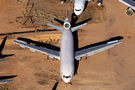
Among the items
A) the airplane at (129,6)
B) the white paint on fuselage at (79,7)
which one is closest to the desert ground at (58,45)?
the airplane at (129,6)

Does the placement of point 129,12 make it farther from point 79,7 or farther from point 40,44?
point 40,44

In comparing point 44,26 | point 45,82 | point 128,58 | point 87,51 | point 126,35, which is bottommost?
point 45,82

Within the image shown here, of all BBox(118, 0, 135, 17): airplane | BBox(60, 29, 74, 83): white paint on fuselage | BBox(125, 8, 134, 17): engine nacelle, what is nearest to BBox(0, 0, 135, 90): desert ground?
BBox(125, 8, 134, 17): engine nacelle

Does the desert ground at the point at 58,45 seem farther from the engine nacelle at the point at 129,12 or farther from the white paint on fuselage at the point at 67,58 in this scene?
the white paint on fuselage at the point at 67,58

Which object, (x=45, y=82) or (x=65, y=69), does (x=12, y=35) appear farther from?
(x=65, y=69)

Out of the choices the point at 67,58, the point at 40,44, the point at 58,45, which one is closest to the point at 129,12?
the point at 58,45

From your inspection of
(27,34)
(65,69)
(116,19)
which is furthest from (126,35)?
(27,34)
